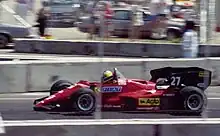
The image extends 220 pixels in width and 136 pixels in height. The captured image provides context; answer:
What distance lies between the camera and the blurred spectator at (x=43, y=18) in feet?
73.2

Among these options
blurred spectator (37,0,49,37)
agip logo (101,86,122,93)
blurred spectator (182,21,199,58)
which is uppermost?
blurred spectator (37,0,49,37)

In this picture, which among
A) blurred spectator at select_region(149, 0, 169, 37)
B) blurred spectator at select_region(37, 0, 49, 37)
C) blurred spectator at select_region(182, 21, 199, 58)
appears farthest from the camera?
blurred spectator at select_region(37, 0, 49, 37)

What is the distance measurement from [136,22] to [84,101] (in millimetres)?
11554

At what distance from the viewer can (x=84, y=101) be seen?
35.3 ft

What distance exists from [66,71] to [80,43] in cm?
716

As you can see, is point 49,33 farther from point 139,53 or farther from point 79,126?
point 79,126

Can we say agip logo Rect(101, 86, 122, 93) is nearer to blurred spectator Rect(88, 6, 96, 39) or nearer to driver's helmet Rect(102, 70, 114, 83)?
driver's helmet Rect(102, 70, 114, 83)

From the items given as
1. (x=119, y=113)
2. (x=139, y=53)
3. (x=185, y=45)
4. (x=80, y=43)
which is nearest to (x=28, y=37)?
(x=80, y=43)

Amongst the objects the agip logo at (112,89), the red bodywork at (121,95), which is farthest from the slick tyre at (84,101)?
the agip logo at (112,89)

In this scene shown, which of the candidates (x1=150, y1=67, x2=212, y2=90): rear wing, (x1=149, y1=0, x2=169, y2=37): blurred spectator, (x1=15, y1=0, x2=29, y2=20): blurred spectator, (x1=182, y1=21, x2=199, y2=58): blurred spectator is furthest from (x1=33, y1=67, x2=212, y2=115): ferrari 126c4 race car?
(x1=15, y1=0, x2=29, y2=20): blurred spectator

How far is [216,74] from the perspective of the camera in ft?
51.0

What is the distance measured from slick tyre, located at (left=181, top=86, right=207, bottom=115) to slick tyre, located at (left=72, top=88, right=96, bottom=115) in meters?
1.44

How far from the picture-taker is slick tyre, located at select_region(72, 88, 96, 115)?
Answer: 1066cm

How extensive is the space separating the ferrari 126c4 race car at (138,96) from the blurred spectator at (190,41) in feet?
17.4
